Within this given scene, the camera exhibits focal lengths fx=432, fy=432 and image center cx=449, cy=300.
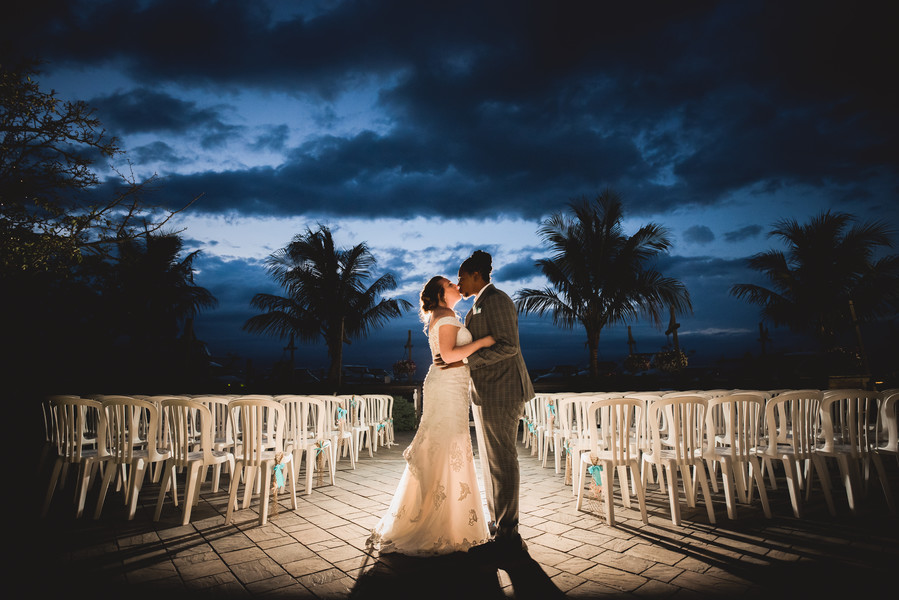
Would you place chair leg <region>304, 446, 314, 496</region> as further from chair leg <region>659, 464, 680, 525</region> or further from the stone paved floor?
chair leg <region>659, 464, 680, 525</region>

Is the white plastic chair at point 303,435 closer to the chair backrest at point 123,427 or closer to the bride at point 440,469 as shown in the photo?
the chair backrest at point 123,427

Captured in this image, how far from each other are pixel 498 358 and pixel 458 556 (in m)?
1.34

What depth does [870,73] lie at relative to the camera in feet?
43.6

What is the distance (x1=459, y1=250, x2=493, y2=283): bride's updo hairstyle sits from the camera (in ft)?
10.2

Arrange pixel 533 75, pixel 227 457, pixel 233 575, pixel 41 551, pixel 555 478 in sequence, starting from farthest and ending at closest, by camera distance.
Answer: pixel 533 75 → pixel 555 478 → pixel 227 457 → pixel 41 551 → pixel 233 575

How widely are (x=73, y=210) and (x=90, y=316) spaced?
14.5 ft

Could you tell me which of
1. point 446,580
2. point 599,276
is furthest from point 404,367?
point 446,580

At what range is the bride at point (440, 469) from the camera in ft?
9.75

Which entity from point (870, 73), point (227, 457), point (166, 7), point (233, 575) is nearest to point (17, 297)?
point (166, 7)

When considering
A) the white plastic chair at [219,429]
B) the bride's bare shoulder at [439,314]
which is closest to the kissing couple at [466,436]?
the bride's bare shoulder at [439,314]

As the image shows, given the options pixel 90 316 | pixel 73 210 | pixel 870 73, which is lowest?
pixel 90 316

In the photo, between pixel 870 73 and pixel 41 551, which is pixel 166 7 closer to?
pixel 41 551

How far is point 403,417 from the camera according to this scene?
469 inches

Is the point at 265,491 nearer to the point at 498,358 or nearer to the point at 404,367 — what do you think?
the point at 498,358
